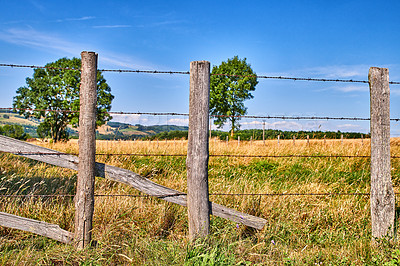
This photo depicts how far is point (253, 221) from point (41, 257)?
2.53 metres

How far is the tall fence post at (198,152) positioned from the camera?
140 inches

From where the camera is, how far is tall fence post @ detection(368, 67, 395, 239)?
13.5 feet

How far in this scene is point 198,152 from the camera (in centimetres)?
354

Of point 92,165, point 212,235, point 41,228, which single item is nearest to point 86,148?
point 92,165

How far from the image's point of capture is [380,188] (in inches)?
162

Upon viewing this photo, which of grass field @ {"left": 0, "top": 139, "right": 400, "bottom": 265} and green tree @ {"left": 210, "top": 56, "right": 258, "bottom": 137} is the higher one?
green tree @ {"left": 210, "top": 56, "right": 258, "bottom": 137}

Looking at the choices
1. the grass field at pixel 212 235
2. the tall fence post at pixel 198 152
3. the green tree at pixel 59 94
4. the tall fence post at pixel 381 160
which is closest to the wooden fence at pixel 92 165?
the tall fence post at pixel 198 152

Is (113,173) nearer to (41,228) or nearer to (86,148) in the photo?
(86,148)

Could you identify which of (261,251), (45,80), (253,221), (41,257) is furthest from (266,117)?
(45,80)

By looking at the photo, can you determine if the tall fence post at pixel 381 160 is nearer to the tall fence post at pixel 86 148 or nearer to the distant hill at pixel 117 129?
the distant hill at pixel 117 129

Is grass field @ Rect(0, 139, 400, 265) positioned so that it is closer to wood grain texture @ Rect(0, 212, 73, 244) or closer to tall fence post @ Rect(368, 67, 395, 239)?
wood grain texture @ Rect(0, 212, 73, 244)

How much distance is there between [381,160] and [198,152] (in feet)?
8.48

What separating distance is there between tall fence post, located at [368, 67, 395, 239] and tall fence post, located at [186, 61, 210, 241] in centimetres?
238

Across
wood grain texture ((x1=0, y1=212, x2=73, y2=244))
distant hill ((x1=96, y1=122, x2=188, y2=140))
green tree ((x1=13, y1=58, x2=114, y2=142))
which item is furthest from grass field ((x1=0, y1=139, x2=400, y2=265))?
green tree ((x1=13, y1=58, x2=114, y2=142))
